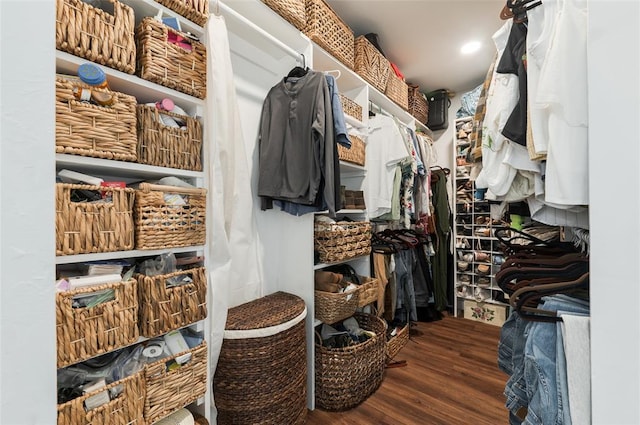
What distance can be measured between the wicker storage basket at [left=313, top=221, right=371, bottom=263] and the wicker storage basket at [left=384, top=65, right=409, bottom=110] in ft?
4.56

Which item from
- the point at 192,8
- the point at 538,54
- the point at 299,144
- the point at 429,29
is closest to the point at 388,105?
the point at 429,29

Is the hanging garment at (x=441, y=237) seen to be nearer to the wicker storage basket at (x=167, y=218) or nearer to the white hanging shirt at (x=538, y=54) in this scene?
the white hanging shirt at (x=538, y=54)

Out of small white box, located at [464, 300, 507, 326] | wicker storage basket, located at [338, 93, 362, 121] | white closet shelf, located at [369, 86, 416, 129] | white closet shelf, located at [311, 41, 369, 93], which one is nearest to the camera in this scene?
Result: white closet shelf, located at [311, 41, 369, 93]

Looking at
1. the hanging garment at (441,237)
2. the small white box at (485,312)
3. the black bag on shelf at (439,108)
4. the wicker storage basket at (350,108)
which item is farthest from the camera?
the black bag on shelf at (439,108)

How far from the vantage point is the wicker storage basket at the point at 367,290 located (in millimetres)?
1881

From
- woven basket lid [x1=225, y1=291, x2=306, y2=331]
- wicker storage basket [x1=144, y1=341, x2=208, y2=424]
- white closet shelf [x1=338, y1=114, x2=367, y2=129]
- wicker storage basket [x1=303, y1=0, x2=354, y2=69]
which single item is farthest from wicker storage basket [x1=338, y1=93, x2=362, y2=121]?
wicker storage basket [x1=144, y1=341, x2=208, y2=424]

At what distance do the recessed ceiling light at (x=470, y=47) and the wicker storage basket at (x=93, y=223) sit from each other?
282 centimetres

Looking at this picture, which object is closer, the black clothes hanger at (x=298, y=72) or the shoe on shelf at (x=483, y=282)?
the black clothes hanger at (x=298, y=72)

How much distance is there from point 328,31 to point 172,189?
1.45m

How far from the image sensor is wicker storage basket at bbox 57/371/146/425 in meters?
0.75

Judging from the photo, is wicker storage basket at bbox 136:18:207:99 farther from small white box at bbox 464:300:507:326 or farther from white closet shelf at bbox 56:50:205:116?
small white box at bbox 464:300:507:326
